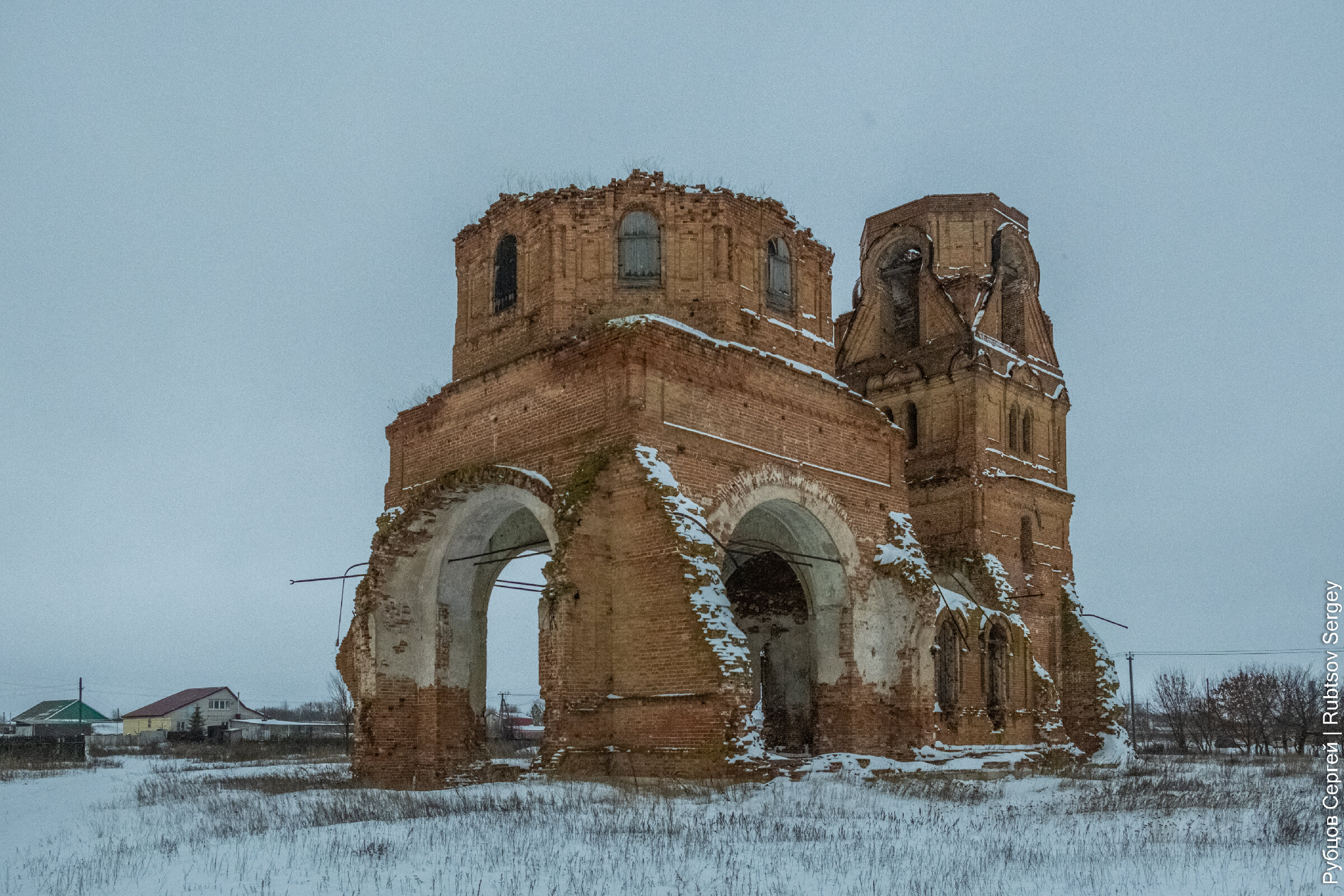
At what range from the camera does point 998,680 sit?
23.5m

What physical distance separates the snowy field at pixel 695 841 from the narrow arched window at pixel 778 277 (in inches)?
296

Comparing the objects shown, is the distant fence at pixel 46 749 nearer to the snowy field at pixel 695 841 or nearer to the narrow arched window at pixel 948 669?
the snowy field at pixel 695 841

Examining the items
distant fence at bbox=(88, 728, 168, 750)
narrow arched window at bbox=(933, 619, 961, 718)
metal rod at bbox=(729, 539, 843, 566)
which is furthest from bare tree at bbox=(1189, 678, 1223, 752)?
distant fence at bbox=(88, 728, 168, 750)

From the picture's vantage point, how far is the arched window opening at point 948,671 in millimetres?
21594

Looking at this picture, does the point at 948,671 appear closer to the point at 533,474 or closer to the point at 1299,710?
the point at 533,474

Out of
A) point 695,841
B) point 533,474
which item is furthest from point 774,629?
point 695,841

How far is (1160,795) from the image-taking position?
567 inches

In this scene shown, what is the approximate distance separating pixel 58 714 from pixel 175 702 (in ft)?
20.2

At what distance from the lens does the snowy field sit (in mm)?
8344

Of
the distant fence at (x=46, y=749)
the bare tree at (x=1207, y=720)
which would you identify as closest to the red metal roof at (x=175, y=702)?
the distant fence at (x=46, y=749)

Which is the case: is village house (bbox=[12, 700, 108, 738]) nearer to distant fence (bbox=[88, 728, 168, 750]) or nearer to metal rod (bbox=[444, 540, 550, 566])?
distant fence (bbox=[88, 728, 168, 750])

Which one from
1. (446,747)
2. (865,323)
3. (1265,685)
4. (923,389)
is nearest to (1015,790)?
(446,747)

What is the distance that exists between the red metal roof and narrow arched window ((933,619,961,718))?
2244 inches

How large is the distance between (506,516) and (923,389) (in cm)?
1103
